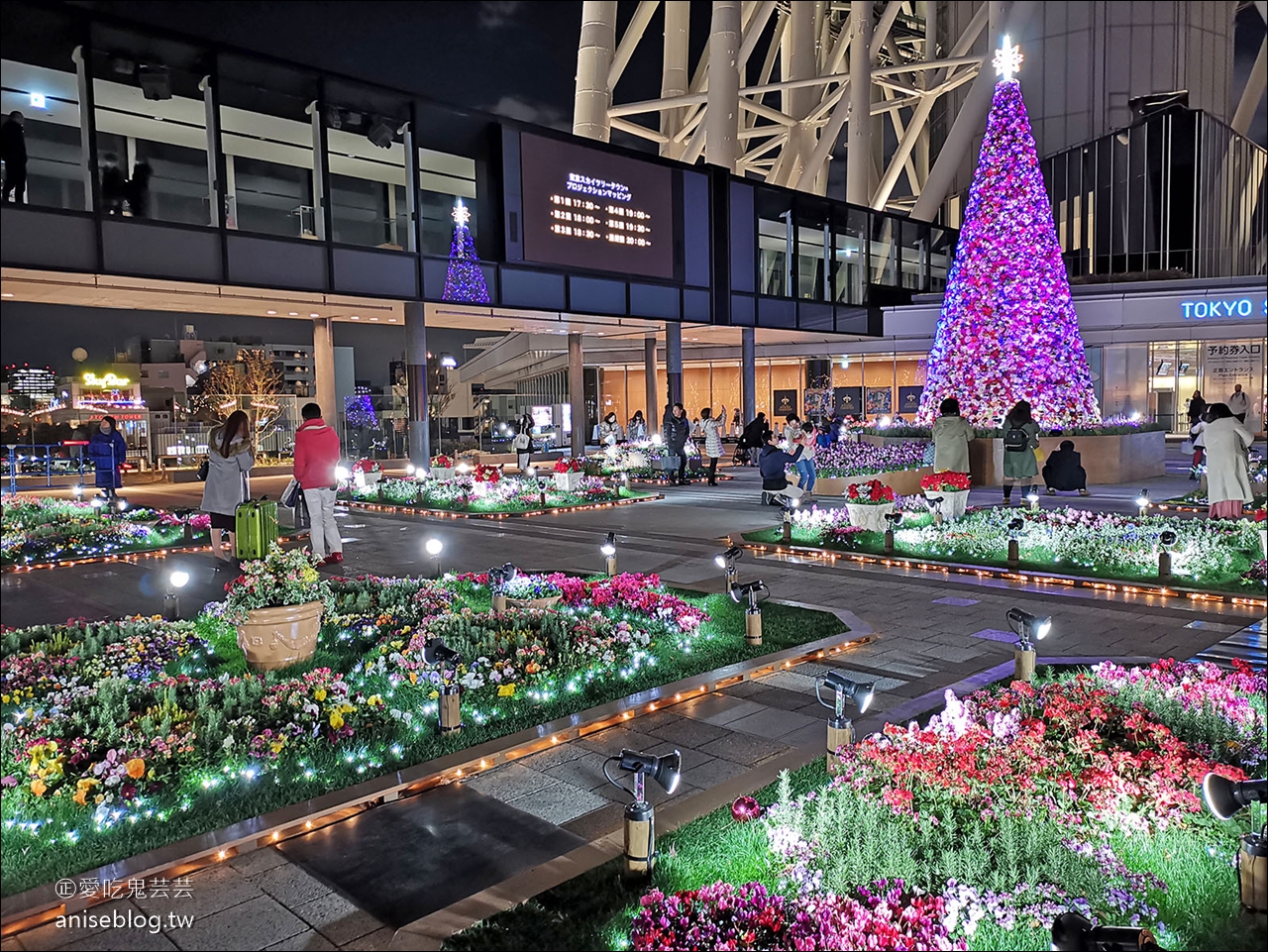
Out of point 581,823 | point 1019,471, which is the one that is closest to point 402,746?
point 581,823

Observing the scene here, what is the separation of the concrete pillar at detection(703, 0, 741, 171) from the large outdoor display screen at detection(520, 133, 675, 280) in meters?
9.89

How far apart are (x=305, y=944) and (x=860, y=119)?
1811 inches

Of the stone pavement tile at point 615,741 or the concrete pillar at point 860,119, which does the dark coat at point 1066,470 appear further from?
the concrete pillar at point 860,119

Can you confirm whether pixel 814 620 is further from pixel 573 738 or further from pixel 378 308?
pixel 378 308

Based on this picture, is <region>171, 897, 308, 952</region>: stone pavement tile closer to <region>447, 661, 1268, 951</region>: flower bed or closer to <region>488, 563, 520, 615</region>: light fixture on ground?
<region>447, 661, 1268, 951</region>: flower bed

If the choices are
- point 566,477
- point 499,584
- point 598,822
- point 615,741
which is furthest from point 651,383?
point 598,822

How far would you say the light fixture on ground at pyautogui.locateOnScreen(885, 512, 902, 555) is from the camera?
42.7ft

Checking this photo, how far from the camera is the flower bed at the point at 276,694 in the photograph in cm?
486

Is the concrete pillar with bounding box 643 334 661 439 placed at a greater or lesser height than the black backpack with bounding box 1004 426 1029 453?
greater

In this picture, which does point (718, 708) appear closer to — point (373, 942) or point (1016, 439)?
point (373, 942)

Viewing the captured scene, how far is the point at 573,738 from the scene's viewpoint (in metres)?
6.21

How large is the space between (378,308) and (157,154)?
639 centimetres

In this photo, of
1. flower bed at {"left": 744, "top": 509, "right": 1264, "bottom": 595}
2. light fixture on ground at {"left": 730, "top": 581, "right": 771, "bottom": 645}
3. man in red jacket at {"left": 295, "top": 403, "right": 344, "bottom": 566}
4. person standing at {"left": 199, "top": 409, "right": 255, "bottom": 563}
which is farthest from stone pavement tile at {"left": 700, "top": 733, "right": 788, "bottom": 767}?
person standing at {"left": 199, "top": 409, "right": 255, "bottom": 563}

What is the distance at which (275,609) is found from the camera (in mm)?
7008
